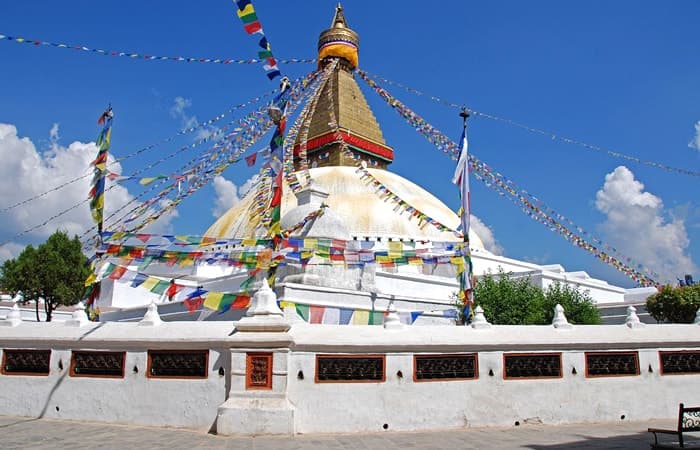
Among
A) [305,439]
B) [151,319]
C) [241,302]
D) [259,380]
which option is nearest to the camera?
[305,439]

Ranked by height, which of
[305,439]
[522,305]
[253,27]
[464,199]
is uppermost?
[253,27]

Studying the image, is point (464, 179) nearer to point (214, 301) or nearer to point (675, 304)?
point (214, 301)

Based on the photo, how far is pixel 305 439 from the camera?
26.3 ft

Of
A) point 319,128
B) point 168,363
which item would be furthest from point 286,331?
point 319,128

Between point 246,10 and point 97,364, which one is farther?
point 246,10

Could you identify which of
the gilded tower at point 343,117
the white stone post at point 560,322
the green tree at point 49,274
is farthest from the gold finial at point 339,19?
the white stone post at point 560,322

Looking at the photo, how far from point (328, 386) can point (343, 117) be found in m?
32.6

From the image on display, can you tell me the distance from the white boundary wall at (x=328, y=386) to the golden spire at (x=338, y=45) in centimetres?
3291

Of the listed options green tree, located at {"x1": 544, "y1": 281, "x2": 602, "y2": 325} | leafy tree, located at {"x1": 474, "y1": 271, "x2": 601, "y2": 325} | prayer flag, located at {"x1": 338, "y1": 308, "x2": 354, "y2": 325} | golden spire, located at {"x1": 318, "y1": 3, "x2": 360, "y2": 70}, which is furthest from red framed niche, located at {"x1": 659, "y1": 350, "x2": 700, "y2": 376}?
golden spire, located at {"x1": 318, "y1": 3, "x2": 360, "y2": 70}

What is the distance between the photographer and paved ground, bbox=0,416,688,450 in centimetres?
755

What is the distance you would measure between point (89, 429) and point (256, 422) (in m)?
2.59

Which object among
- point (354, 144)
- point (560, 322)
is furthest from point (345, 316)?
point (354, 144)

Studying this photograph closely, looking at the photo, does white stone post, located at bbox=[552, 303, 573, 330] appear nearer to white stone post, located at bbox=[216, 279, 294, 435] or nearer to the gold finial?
white stone post, located at bbox=[216, 279, 294, 435]

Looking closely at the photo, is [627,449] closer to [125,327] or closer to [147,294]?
[125,327]
